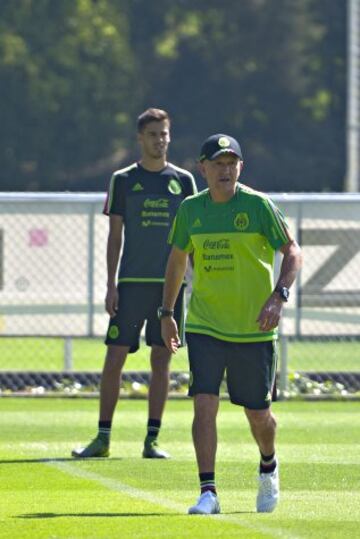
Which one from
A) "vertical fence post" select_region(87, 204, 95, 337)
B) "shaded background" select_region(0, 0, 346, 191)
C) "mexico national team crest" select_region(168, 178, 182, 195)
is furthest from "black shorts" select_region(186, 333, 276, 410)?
"shaded background" select_region(0, 0, 346, 191)

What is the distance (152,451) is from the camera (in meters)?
13.1

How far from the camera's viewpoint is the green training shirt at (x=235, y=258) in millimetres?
10375

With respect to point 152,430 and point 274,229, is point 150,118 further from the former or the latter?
point 274,229

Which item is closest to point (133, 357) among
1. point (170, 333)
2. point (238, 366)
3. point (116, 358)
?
point (116, 358)

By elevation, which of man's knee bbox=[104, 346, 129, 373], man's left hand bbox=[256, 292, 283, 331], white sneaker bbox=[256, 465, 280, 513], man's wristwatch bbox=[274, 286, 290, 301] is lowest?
white sneaker bbox=[256, 465, 280, 513]

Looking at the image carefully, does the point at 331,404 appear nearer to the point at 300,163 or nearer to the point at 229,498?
the point at 229,498

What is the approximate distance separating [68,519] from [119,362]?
3233 mm

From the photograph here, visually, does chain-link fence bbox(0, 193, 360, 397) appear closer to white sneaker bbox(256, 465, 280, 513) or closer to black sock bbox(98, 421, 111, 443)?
black sock bbox(98, 421, 111, 443)

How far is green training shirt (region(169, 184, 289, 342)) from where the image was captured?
10.4m

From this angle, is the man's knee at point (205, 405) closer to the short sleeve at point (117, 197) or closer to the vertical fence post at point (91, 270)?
the short sleeve at point (117, 197)

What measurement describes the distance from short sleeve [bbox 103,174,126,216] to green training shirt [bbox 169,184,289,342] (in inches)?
110

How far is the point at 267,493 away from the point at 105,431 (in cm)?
286

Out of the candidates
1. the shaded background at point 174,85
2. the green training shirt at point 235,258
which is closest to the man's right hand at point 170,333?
the green training shirt at point 235,258

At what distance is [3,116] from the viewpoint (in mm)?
69375
